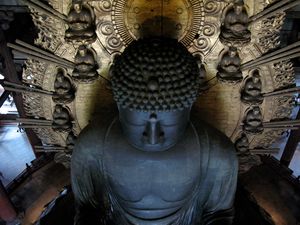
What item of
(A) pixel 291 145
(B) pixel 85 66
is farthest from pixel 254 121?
(A) pixel 291 145

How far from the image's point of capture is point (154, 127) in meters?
1.78

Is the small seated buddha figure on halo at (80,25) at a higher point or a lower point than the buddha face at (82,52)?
higher

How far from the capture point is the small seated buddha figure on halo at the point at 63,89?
7.23 feet

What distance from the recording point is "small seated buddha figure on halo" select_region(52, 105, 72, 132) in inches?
92.4

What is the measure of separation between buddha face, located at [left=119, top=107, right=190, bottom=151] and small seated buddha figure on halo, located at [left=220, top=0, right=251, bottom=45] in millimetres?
443

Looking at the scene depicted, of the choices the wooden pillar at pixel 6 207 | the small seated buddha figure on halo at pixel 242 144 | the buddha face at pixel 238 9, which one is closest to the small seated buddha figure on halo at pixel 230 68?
the buddha face at pixel 238 9

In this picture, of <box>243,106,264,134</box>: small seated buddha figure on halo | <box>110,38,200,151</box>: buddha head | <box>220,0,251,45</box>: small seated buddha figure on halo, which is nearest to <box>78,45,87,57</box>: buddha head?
<box>110,38,200,151</box>: buddha head

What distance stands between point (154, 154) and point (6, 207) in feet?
7.32

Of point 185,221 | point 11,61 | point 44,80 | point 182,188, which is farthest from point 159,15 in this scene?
point 11,61

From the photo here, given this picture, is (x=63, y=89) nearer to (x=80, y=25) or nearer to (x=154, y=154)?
(x=80, y=25)

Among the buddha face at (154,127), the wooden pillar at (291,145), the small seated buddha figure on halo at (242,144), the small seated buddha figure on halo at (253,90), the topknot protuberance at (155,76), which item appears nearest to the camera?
the topknot protuberance at (155,76)

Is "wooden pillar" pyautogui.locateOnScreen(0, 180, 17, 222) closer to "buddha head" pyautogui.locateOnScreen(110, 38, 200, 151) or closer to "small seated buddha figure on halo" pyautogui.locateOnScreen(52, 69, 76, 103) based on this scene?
"small seated buddha figure on halo" pyautogui.locateOnScreen(52, 69, 76, 103)

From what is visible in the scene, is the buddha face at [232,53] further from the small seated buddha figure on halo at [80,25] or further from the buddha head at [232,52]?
the small seated buddha figure on halo at [80,25]

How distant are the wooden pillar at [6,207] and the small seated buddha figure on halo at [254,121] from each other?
240 centimetres
